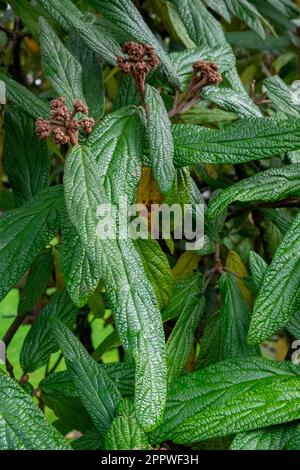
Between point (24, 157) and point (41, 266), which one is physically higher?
point (24, 157)

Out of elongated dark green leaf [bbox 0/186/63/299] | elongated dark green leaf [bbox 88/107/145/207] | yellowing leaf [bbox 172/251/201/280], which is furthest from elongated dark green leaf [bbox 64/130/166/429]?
yellowing leaf [bbox 172/251/201/280]

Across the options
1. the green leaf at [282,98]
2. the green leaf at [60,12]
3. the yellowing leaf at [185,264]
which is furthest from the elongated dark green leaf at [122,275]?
the yellowing leaf at [185,264]

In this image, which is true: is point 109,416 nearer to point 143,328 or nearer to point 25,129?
point 143,328

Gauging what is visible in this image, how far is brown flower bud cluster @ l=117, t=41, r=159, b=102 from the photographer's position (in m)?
0.79

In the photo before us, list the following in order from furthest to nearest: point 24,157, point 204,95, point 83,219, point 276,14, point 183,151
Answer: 1. point 276,14
2. point 24,157
3. point 204,95
4. point 183,151
5. point 83,219

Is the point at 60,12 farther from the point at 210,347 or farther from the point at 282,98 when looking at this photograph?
the point at 210,347

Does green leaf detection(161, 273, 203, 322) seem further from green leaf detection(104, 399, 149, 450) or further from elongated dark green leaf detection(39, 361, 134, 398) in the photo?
green leaf detection(104, 399, 149, 450)

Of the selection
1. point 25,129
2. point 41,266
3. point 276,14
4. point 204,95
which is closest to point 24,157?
point 25,129

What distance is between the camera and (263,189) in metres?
0.85

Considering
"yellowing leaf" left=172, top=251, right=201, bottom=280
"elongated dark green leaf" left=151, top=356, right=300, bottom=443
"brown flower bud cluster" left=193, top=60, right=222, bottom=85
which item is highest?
"brown flower bud cluster" left=193, top=60, right=222, bottom=85

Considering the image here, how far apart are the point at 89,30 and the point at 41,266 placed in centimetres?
36

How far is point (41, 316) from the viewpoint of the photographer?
0.98 m

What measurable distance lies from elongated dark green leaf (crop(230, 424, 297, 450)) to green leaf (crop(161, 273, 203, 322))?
238 mm

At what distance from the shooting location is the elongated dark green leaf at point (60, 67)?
829mm
